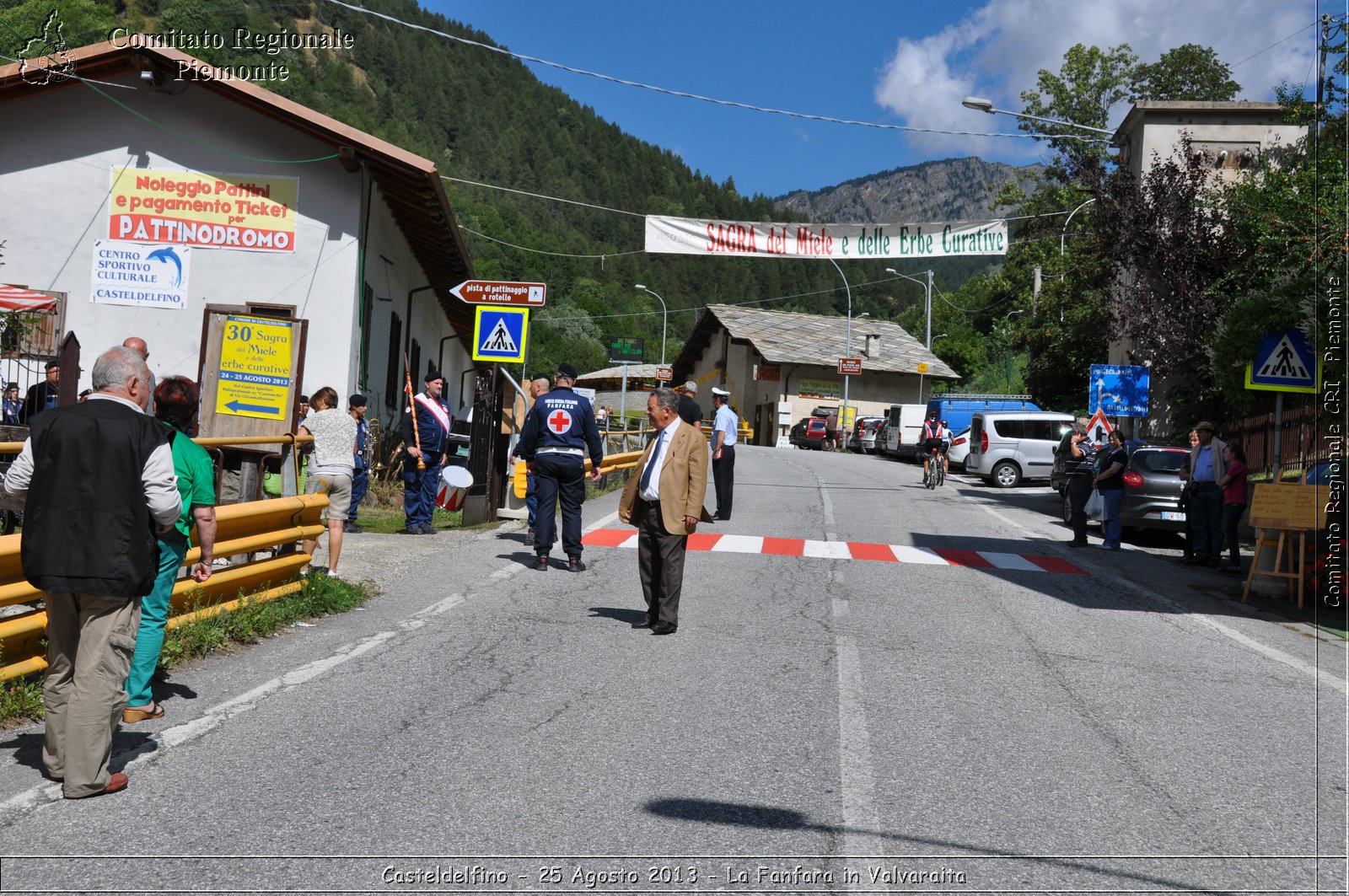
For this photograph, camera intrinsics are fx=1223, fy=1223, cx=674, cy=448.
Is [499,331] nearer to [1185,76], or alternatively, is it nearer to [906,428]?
[906,428]

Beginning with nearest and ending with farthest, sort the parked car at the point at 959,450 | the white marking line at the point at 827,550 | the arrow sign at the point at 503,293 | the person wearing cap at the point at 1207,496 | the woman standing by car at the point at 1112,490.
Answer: the white marking line at the point at 827,550, the arrow sign at the point at 503,293, the person wearing cap at the point at 1207,496, the woman standing by car at the point at 1112,490, the parked car at the point at 959,450

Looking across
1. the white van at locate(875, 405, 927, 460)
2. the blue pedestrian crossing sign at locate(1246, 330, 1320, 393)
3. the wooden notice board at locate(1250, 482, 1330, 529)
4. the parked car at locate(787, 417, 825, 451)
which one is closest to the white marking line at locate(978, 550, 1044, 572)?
the wooden notice board at locate(1250, 482, 1330, 529)

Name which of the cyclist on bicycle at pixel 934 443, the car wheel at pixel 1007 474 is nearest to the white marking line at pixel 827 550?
the cyclist on bicycle at pixel 934 443

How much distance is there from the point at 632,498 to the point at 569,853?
4.82m

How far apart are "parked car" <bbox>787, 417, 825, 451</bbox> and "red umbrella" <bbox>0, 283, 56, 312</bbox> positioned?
40.3 meters

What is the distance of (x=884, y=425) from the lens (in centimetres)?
4700

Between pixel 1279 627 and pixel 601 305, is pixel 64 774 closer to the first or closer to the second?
pixel 1279 627

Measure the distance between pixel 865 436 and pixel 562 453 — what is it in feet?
133

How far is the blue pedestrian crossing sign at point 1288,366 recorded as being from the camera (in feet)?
40.7

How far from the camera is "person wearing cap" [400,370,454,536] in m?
13.8

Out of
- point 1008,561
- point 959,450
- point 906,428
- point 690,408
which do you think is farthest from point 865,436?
point 690,408

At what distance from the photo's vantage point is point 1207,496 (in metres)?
14.7

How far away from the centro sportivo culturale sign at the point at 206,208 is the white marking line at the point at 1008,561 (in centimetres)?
1087

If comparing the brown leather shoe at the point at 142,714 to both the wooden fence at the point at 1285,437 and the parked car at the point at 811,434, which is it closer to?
the wooden fence at the point at 1285,437
